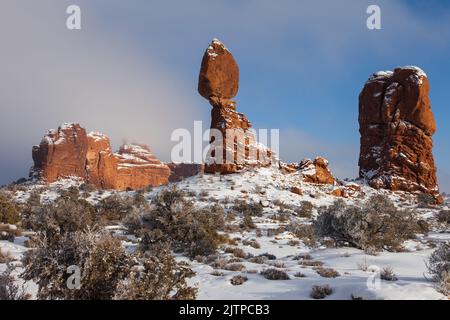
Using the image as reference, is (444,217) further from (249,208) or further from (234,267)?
(234,267)

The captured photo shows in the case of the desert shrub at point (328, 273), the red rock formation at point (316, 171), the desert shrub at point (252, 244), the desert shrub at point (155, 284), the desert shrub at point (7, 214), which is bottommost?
the desert shrub at point (252, 244)

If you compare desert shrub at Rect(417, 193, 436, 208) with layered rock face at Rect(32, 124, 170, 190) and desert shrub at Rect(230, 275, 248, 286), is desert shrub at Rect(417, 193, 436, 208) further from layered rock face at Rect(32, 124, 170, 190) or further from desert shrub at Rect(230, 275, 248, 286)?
layered rock face at Rect(32, 124, 170, 190)

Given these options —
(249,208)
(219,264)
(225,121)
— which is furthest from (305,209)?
(219,264)

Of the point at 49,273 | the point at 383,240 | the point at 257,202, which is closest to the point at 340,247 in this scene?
A: the point at 383,240

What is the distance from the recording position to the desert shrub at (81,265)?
5.50 metres

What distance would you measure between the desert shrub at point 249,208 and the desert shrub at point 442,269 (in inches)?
631

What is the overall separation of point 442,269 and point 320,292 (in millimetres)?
2705

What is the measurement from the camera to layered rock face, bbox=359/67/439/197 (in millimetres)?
41656

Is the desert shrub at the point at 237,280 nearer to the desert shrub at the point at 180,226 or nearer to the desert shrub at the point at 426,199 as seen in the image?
the desert shrub at the point at 180,226

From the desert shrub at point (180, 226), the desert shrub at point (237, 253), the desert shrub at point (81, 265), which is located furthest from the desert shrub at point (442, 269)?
the desert shrub at point (180, 226)

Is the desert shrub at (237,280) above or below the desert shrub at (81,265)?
below

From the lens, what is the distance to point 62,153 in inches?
2874
